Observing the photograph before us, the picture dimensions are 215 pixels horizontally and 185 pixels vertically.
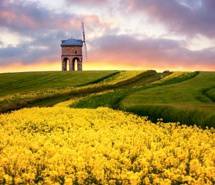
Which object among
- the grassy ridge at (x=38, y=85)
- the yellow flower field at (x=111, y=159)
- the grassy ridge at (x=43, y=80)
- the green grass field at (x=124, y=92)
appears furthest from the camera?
the grassy ridge at (x=43, y=80)

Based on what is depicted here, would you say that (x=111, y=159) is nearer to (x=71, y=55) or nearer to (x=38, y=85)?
(x=38, y=85)

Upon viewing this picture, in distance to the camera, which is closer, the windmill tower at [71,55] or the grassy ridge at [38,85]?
the grassy ridge at [38,85]

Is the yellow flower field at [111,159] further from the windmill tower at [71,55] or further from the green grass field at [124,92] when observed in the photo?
the windmill tower at [71,55]

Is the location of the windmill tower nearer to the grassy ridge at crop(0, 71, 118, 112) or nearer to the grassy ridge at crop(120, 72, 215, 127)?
the grassy ridge at crop(0, 71, 118, 112)

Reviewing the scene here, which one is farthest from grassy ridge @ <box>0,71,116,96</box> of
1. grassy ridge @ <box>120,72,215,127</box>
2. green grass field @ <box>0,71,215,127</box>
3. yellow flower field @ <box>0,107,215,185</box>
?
yellow flower field @ <box>0,107,215,185</box>

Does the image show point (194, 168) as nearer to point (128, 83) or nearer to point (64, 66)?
point (128, 83)

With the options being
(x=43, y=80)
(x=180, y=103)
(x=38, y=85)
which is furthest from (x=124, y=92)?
(x=43, y=80)

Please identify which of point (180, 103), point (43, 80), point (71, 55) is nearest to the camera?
point (180, 103)

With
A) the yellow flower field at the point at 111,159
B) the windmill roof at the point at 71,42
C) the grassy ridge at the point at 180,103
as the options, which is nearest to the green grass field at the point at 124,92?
the grassy ridge at the point at 180,103

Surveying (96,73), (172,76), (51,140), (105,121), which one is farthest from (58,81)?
(51,140)

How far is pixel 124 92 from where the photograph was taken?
248ft

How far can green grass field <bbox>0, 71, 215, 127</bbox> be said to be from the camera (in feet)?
158

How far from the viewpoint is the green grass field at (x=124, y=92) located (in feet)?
158

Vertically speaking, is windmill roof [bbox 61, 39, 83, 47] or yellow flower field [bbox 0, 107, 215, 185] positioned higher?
windmill roof [bbox 61, 39, 83, 47]
